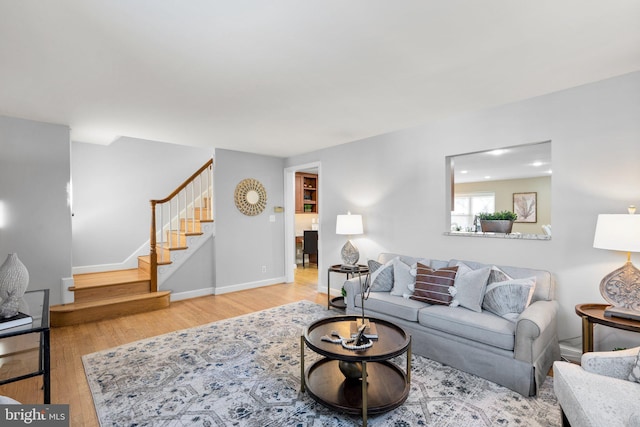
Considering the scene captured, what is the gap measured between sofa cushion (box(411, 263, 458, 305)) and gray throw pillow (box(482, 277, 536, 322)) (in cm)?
33

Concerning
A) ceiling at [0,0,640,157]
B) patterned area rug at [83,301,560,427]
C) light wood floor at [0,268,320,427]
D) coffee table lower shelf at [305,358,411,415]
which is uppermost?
ceiling at [0,0,640,157]

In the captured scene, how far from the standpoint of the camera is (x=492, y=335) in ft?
7.74

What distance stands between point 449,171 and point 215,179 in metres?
3.54

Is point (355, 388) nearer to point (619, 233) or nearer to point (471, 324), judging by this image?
point (471, 324)

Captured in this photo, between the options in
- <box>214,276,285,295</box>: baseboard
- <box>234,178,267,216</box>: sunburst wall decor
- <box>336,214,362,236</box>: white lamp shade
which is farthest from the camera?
<box>234,178,267,216</box>: sunburst wall decor

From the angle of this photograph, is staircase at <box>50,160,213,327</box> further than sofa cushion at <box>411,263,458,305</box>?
Yes

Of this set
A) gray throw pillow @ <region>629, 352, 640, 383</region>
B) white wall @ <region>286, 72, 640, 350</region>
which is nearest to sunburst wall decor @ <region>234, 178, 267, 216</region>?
white wall @ <region>286, 72, 640, 350</region>

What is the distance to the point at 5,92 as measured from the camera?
279 centimetres

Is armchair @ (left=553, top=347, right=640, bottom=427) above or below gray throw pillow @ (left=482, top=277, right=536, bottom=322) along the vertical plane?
below

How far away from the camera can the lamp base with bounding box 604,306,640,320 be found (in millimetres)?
2117

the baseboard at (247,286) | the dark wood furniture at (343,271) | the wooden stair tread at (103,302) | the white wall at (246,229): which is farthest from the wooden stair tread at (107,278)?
the dark wood furniture at (343,271)

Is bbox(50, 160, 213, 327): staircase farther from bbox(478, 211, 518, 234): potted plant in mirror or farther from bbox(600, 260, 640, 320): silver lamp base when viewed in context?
bbox(600, 260, 640, 320): silver lamp base

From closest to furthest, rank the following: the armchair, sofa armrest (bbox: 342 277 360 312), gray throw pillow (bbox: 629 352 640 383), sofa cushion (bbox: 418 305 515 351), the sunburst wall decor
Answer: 1. the armchair
2. gray throw pillow (bbox: 629 352 640 383)
3. sofa cushion (bbox: 418 305 515 351)
4. sofa armrest (bbox: 342 277 360 312)
5. the sunburst wall decor

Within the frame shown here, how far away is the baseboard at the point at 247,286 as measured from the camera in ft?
16.9
